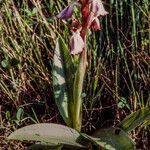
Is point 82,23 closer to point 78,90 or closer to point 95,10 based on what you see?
point 95,10

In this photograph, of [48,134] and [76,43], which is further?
[48,134]

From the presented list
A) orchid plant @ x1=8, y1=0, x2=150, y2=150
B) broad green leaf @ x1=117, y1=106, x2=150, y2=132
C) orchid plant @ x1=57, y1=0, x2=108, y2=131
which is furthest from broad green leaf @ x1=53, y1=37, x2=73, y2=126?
broad green leaf @ x1=117, y1=106, x2=150, y2=132

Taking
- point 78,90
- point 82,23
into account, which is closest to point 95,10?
point 82,23

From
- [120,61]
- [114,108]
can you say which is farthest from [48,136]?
[120,61]

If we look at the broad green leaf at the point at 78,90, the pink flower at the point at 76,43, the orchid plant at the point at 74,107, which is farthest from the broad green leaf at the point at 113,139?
the pink flower at the point at 76,43

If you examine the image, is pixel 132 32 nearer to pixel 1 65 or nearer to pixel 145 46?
pixel 145 46

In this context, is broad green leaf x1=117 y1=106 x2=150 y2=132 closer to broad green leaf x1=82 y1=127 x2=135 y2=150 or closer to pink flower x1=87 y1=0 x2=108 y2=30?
broad green leaf x1=82 y1=127 x2=135 y2=150
